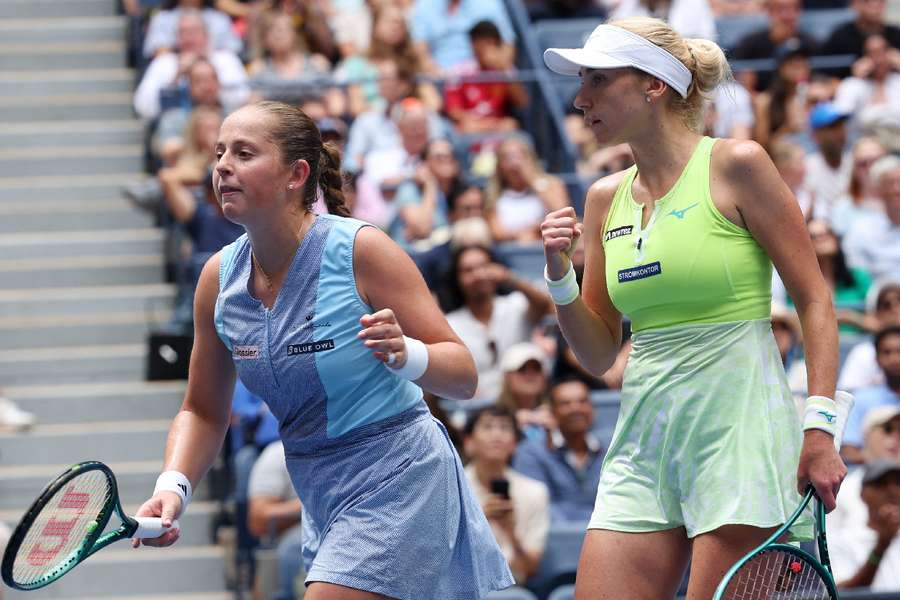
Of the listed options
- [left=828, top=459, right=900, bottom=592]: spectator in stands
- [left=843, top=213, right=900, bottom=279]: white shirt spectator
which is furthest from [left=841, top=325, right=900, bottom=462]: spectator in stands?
[left=843, top=213, right=900, bottom=279]: white shirt spectator

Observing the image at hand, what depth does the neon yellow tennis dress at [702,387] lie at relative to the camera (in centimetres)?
362

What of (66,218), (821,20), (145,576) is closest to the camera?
(145,576)

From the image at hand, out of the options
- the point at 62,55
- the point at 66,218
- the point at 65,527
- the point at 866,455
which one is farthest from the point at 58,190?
the point at 65,527

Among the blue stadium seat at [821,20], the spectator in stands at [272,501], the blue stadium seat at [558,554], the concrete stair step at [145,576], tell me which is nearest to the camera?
the blue stadium seat at [558,554]

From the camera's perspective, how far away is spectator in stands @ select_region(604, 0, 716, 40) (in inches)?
433

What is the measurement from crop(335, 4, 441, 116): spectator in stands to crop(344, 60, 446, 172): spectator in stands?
20 centimetres

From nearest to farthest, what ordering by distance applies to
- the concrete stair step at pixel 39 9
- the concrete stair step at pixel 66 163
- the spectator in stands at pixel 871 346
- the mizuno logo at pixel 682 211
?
the mizuno logo at pixel 682 211 → the spectator in stands at pixel 871 346 → the concrete stair step at pixel 66 163 → the concrete stair step at pixel 39 9

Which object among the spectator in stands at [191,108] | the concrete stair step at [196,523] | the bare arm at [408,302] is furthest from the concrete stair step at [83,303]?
the bare arm at [408,302]

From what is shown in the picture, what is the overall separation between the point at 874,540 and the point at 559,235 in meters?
3.37

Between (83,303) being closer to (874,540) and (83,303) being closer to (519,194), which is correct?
(519,194)

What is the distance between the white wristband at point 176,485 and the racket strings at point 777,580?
1.30m

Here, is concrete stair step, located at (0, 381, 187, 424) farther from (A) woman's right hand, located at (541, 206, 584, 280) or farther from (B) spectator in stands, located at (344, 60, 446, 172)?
(A) woman's right hand, located at (541, 206, 584, 280)

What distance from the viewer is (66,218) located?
388 inches

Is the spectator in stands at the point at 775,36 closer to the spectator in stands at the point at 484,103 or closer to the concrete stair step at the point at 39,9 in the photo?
the spectator in stands at the point at 484,103
